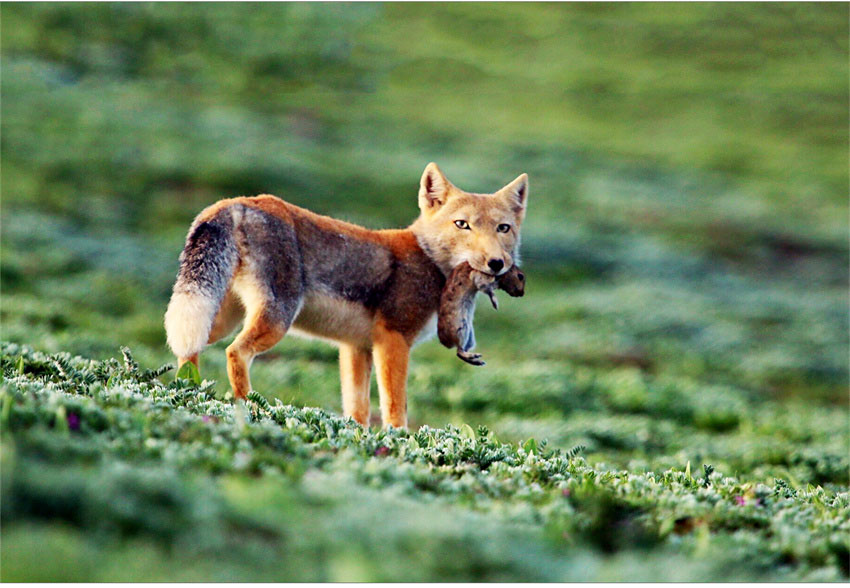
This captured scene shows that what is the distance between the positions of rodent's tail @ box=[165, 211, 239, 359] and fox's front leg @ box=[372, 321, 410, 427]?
193 centimetres

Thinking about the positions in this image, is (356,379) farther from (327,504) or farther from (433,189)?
(327,504)

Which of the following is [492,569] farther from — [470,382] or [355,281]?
[470,382]

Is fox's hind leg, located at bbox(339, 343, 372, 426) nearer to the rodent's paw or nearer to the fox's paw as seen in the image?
the fox's paw

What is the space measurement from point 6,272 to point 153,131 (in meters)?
19.9

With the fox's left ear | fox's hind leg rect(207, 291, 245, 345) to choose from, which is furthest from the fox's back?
the fox's left ear

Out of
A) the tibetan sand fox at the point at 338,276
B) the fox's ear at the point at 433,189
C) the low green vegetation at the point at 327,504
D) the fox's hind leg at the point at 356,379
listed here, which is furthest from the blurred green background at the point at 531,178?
the low green vegetation at the point at 327,504

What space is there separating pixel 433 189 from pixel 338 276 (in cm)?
188

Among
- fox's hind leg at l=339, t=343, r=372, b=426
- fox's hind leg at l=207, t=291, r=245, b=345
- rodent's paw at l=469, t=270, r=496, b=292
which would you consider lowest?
fox's hind leg at l=339, t=343, r=372, b=426

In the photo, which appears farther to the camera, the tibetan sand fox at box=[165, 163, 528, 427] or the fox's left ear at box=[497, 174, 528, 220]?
the fox's left ear at box=[497, 174, 528, 220]

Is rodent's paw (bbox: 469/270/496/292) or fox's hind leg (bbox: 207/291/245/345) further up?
rodent's paw (bbox: 469/270/496/292)

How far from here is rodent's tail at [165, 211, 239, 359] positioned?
8.21 m

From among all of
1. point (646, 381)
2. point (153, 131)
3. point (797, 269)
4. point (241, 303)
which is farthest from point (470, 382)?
point (153, 131)

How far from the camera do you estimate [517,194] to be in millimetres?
10953

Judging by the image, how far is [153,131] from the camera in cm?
3972
